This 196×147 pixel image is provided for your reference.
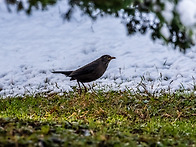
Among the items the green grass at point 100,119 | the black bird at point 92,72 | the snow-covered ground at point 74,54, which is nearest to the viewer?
the green grass at point 100,119

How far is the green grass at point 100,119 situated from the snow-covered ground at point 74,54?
647mm

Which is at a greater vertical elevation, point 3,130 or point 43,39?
point 43,39

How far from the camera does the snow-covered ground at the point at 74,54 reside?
25.8 ft

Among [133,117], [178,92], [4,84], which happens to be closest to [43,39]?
[4,84]

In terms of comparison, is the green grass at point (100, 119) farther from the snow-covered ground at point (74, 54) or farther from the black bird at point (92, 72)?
the snow-covered ground at point (74, 54)

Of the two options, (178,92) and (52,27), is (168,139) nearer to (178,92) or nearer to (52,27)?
(178,92)

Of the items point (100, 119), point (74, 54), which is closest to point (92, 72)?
point (100, 119)

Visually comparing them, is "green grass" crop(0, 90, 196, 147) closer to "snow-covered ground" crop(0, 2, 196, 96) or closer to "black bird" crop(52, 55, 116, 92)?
"black bird" crop(52, 55, 116, 92)

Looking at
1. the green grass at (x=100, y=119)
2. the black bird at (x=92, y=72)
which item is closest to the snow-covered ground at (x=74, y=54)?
the green grass at (x=100, y=119)

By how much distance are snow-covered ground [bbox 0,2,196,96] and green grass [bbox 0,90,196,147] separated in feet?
2.12

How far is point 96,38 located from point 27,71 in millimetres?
2909

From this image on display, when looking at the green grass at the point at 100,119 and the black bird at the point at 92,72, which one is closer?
the green grass at the point at 100,119

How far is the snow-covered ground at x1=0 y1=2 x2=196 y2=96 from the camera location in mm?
7875

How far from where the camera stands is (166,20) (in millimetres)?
4156
